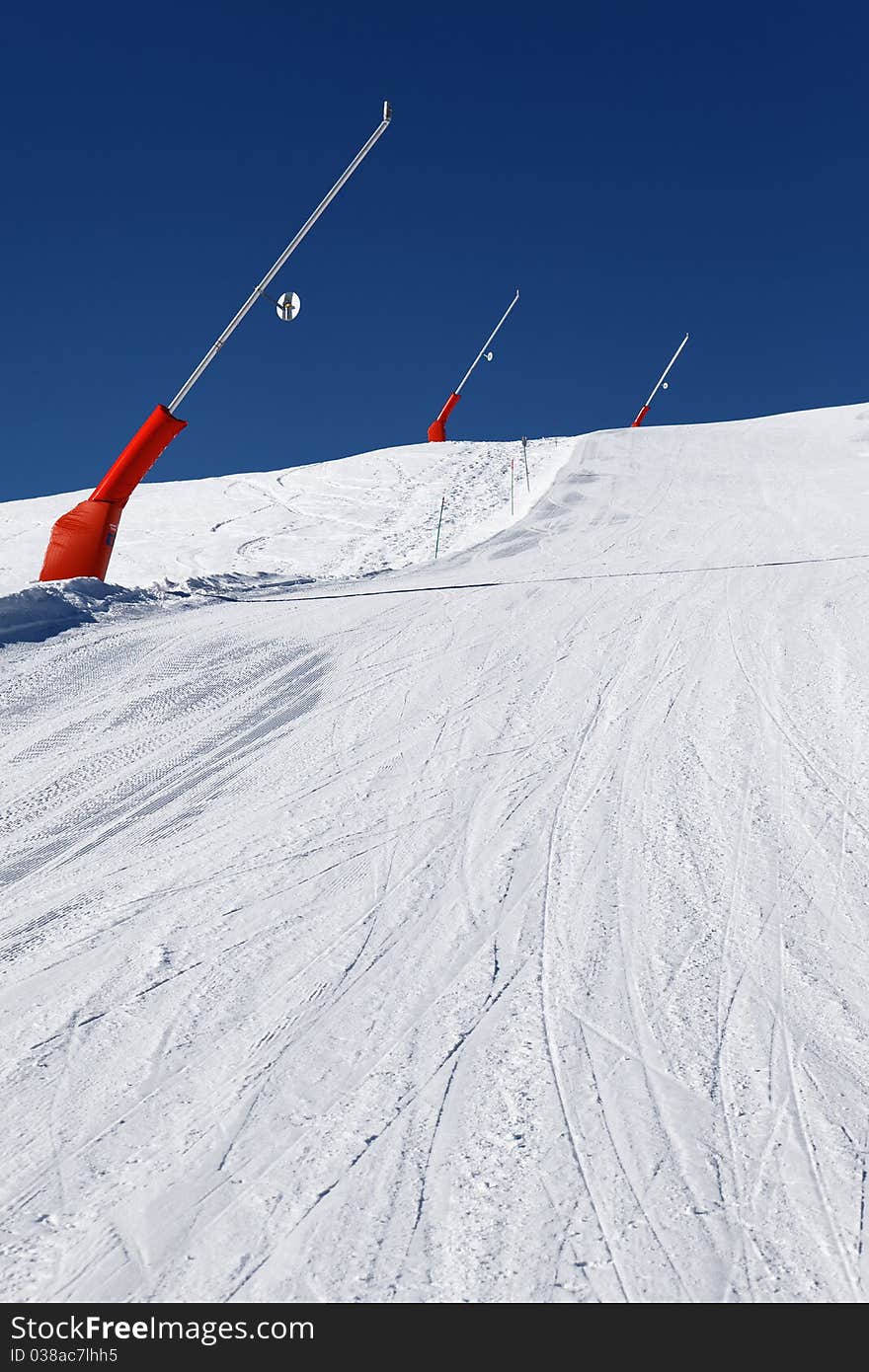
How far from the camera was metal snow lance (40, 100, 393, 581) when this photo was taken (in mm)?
12031

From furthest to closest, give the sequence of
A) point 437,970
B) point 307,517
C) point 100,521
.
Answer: point 307,517 < point 100,521 < point 437,970

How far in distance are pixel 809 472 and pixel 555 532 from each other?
8216 millimetres

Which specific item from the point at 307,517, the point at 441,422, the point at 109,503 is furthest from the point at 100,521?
the point at 441,422

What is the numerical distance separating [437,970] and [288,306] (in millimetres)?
10367

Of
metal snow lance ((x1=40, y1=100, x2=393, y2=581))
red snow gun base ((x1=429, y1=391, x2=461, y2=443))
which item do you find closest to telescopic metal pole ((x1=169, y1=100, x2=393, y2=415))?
metal snow lance ((x1=40, y1=100, x2=393, y2=581))

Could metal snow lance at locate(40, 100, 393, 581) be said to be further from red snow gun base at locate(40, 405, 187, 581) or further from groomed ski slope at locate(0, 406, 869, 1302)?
groomed ski slope at locate(0, 406, 869, 1302)

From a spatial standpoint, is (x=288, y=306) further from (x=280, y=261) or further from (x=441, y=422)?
(x=441, y=422)

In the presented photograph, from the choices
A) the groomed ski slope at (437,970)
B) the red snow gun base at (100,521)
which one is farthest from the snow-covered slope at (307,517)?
the groomed ski slope at (437,970)

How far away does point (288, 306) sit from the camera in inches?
508

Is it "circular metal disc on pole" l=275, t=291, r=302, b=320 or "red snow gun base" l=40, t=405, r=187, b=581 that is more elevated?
"circular metal disc on pole" l=275, t=291, r=302, b=320

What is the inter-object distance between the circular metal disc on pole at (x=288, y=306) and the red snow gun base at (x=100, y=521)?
70.2 inches

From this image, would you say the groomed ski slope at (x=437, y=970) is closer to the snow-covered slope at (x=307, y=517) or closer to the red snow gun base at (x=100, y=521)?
the red snow gun base at (x=100, y=521)

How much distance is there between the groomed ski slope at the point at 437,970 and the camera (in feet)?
9.57
